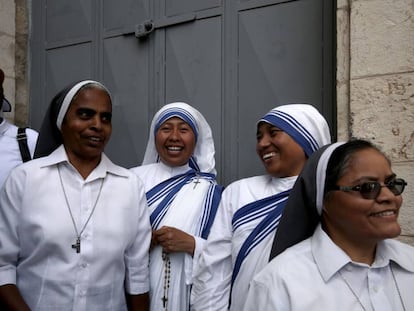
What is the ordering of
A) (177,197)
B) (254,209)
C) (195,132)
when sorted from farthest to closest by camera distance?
(195,132) → (177,197) → (254,209)

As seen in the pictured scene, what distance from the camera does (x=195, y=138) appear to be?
2.91 metres

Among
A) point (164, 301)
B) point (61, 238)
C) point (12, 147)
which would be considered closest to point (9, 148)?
point (12, 147)

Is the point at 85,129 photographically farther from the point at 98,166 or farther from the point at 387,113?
the point at 387,113

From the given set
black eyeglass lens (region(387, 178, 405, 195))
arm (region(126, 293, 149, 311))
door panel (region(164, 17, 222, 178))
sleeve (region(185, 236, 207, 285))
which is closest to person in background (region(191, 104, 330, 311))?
sleeve (region(185, 236, 207, 285))

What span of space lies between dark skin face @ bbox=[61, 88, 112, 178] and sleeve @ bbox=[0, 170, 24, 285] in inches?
11.0

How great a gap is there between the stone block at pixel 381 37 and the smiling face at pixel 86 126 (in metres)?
1.41

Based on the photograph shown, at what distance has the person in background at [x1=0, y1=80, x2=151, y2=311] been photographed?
6.55 ft

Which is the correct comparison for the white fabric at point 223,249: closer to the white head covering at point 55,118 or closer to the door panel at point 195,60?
the white head covering at point 55,118

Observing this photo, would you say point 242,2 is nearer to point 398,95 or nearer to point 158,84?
point 158,84

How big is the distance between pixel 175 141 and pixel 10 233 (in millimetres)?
1091

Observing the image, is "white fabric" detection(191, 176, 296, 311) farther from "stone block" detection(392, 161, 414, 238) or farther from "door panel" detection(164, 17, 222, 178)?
"door panel" detection(164, 17, 222, 178)

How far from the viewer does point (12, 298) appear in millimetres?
1985

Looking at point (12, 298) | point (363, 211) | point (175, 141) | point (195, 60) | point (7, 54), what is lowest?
point (12, 298)

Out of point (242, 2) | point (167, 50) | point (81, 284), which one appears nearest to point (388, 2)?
point (242, 2)
